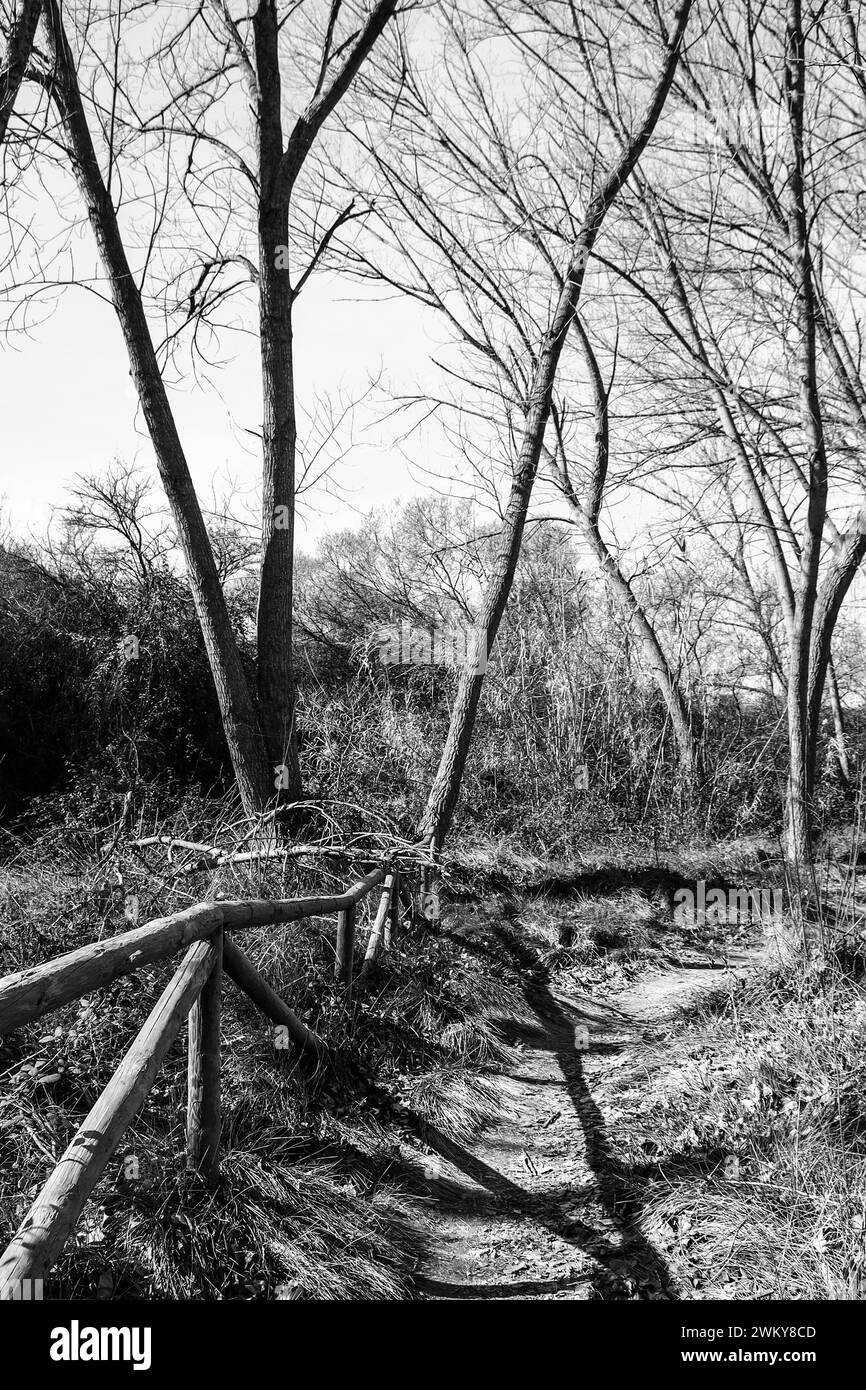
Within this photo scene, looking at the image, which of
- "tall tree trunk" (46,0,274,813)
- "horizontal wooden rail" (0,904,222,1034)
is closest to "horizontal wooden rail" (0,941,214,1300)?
"horizontal wooden rail" (0,904,222,1034)

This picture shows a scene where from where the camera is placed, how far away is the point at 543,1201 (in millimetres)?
3898

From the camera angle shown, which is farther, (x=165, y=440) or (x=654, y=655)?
(x=654, y=655)

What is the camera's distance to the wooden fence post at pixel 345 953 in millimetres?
4941

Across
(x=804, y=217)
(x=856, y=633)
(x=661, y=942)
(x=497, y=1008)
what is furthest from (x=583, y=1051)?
(x=856, y=633)

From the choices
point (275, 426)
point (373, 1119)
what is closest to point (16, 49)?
point (275, 426)

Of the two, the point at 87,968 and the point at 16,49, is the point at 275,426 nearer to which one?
the point at 16,49

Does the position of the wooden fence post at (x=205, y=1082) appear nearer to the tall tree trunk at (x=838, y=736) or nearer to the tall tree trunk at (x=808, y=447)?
the tall tree trunk at (x=808, y=447)

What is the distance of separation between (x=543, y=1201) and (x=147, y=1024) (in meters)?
2.08

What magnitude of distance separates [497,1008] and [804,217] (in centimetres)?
694

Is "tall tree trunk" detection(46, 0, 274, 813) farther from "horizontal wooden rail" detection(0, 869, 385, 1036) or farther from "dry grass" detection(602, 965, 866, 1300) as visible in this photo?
"dry grass" detection(602, 965, 866, 1300)

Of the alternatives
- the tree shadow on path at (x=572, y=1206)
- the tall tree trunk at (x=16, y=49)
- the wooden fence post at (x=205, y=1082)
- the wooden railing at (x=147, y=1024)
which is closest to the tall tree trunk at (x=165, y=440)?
the tall tree trunk at (x=16, y=49)

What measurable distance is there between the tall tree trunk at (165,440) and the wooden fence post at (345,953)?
6.33 ft

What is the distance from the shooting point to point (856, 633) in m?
15.1
